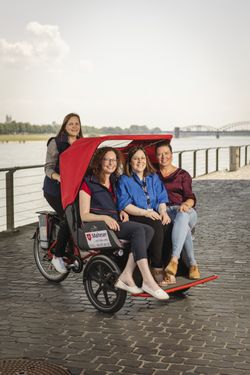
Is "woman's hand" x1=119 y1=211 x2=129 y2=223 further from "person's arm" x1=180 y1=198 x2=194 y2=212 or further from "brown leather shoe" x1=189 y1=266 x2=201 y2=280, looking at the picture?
"brown leather shoe" x1=189 y1=266 x2=201 y2=280

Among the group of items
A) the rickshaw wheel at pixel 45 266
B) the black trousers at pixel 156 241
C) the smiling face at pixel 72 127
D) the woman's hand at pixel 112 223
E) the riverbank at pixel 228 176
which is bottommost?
the riverbank at pixel 228 176

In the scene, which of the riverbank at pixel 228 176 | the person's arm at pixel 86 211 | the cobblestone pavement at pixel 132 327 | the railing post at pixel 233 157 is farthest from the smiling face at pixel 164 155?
the railing post at pixel 233 157

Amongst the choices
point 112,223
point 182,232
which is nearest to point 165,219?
point 182,232

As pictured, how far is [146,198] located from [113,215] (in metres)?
0.38

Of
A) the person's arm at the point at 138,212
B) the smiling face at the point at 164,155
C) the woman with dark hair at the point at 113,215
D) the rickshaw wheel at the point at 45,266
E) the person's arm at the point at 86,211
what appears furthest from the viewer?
the rickshaw wheel at the point at 45,266

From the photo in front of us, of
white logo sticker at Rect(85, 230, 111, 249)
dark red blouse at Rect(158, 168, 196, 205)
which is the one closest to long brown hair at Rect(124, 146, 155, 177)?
dark red blouse at Rect(158, 168, 196, 205)

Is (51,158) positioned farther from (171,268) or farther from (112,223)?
(171,268)

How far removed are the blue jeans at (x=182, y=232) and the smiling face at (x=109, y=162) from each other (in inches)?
31.5

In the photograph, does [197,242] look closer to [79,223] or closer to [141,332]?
[79,223]

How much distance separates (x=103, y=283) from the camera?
6438 mm

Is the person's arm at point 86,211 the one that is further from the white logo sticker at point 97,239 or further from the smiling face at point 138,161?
the smiling face at point 138,161

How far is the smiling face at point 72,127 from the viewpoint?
7859 millimetres

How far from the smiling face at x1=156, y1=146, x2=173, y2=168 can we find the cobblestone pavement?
1.35m

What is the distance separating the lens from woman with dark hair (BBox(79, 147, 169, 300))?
20.5 feet
